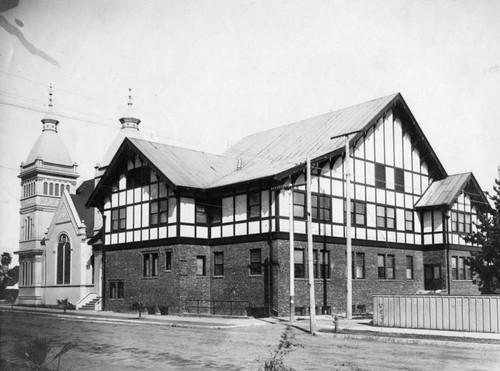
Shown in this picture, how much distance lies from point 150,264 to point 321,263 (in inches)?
409

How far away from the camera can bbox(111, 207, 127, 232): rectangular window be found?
132ft

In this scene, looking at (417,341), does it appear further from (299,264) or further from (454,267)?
(454,267)

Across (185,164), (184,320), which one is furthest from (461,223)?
(184,320)

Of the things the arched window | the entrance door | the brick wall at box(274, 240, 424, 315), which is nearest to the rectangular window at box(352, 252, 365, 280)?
the brick wall at box(274, 240, 424, 315)

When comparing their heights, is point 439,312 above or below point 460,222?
below

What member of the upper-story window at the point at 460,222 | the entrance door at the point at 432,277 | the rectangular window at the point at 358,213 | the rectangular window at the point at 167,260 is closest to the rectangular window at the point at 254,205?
the rectangular window at the point at 167,260

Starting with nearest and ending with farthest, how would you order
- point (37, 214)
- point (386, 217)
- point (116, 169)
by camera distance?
point (386, 217), point (116, 169), point (37, 214)

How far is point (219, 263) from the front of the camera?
36344 mm

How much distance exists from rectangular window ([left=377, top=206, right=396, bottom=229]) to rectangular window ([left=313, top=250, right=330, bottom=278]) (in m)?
5.38

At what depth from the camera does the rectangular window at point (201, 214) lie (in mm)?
36656

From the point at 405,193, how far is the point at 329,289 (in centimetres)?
997

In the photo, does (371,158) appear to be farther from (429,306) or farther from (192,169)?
(429,306)

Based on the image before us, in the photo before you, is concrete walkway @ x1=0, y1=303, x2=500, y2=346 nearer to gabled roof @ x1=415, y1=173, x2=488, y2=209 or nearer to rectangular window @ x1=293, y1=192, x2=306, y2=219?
rectangular window @ x1=293, y1=192, x2=306, y2=219

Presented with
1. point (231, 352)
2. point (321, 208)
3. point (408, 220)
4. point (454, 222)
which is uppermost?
point (321, 208)
